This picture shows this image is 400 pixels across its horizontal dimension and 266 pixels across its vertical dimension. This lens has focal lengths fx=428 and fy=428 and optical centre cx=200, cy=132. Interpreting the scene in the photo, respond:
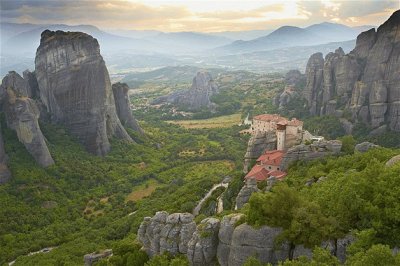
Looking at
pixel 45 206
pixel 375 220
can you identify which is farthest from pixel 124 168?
pixel 375 220

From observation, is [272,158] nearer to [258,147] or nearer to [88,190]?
[258,147]

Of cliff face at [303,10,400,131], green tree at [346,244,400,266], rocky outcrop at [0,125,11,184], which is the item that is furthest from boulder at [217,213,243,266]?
cliff face at [303,10,400,131]

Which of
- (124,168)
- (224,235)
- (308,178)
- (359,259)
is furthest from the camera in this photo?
(124,168)

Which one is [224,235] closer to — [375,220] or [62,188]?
[375,220]

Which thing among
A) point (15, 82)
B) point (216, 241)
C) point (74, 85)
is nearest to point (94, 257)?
point (216, 241)

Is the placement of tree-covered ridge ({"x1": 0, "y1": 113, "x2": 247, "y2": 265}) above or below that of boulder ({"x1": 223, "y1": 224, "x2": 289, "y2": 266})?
below

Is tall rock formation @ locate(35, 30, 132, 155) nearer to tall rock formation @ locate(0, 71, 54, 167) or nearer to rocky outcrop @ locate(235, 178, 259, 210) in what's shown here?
tall rock formation @ locate(0, 71, 54, 167)

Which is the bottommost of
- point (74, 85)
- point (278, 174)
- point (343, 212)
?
point (278, 174)
